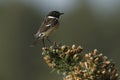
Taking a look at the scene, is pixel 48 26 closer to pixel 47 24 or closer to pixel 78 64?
pixel 47 24

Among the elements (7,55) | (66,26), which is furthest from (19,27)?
(7,55)

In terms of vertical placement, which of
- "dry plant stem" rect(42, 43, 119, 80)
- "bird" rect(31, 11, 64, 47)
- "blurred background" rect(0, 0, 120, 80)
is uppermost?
"dry plant stem" rect(42, 43, 119, 80)

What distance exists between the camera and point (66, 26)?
5112cm

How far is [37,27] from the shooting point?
50.2m

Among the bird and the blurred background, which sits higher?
the bird

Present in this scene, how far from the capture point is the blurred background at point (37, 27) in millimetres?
42906

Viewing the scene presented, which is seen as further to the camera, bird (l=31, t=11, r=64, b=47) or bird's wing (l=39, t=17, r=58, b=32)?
bird's wing (l=39, t=17, r=58, b=32)

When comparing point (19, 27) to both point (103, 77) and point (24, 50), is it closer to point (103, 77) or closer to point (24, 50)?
point (24, 50)

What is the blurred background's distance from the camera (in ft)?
141

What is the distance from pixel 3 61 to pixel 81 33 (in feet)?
30.6

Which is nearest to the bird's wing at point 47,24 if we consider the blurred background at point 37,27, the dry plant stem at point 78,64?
the dry plant stem at point 78,64

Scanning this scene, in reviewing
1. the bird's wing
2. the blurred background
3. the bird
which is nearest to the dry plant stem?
the bird

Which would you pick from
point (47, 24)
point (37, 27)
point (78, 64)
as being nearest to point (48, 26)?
point (47, 24)

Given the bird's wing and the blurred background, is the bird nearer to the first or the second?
the bird's wing
